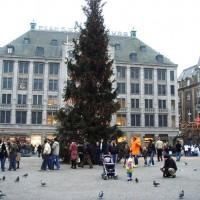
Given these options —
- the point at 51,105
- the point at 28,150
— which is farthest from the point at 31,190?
the point at 51,105

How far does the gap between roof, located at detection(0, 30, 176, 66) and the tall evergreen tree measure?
145 feet

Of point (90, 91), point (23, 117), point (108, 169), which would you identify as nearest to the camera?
point (108, 169)

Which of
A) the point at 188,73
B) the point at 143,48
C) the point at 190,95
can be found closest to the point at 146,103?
the point at 143,48

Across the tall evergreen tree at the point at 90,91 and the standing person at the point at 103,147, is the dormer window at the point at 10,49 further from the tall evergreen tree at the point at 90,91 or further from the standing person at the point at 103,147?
the standing person at the point at 103,147

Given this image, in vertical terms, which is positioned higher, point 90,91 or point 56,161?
point 90,91

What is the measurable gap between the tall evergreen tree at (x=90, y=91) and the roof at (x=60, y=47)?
1734 inches

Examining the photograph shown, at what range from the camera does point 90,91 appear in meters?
31.0

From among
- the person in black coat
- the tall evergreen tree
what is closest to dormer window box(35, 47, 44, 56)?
the tall evergreen tree

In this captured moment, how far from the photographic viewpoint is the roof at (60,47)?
75688 millimetres

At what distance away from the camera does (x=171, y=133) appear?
78062 mm

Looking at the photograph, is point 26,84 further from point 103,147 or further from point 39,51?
point 103,147

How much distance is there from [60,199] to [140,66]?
67.6 meters

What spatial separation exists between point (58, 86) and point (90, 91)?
44.5m

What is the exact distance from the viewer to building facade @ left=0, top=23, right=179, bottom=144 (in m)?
72.1
